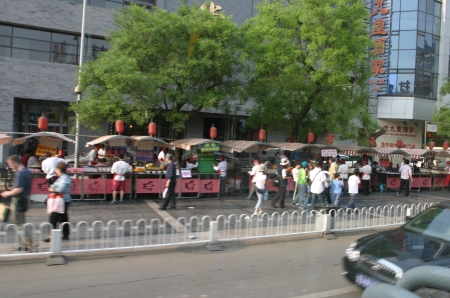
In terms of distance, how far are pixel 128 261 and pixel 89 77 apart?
373 inches

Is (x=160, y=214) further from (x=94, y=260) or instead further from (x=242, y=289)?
(x=242, y=289)

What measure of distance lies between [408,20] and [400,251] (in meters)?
34.1

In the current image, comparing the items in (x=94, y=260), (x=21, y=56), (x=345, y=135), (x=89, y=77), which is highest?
(x=21, y=56)

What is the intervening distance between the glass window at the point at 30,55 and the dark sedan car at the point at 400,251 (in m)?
20.4

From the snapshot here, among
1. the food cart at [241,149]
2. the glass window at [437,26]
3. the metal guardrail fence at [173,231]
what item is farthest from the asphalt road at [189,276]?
the glass window at [437,26]

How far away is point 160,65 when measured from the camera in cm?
1559

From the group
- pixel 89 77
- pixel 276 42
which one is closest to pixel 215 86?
pixel 276 42

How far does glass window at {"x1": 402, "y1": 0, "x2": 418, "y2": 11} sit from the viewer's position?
111 ft

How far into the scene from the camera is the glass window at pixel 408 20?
33906 millimetres

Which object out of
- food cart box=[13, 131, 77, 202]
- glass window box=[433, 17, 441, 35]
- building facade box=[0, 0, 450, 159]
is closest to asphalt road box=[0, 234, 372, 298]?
food cart box=[13, 131, 77, 202]

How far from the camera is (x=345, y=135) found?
2136 cm

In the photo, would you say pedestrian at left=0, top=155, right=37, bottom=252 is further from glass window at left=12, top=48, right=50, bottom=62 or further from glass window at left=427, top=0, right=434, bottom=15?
glass window at left=427, top=0, right=434, bottom=15

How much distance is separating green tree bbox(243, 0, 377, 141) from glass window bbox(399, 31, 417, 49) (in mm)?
17071

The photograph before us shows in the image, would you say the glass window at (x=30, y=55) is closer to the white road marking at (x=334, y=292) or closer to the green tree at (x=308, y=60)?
the green tree at (x=308, y=60)
